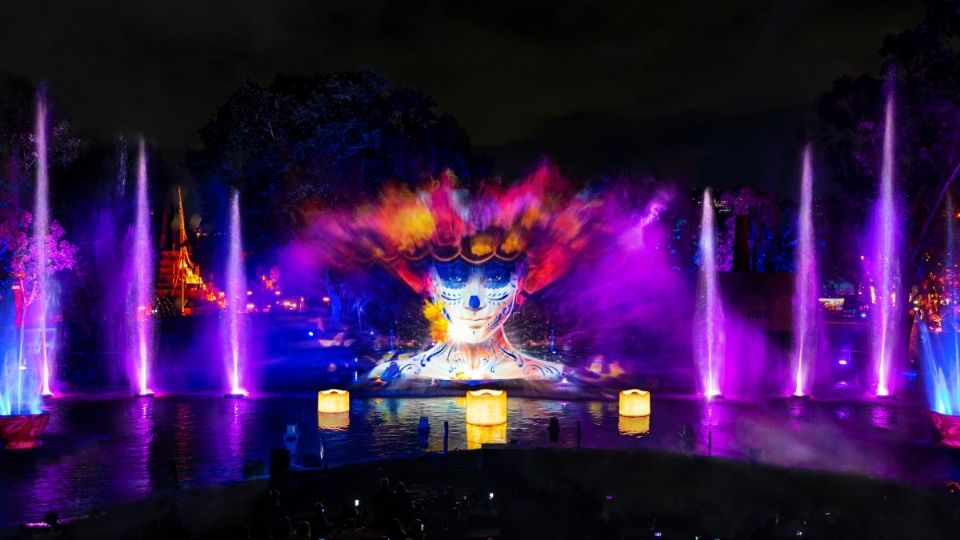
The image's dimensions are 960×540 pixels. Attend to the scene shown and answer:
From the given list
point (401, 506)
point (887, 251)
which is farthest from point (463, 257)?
point (887, 251)

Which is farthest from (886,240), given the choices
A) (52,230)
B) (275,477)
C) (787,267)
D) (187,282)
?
(187,282)

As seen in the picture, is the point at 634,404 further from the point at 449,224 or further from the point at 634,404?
the point at 449,224

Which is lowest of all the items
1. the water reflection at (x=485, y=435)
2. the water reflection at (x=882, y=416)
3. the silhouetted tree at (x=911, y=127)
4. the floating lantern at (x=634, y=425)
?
the water reflection at (x=882, y=416)

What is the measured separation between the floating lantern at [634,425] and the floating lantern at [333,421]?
5.72 m

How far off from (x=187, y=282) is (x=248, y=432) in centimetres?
6222

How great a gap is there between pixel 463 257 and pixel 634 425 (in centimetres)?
853

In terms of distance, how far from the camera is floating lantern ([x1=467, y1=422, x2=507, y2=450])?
16202 millimetres

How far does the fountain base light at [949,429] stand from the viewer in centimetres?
1647

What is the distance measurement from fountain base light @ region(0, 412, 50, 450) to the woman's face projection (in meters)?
11.5

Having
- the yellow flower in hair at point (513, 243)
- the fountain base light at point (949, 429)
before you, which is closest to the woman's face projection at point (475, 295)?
the yellow flower in hair at point (513, 243)

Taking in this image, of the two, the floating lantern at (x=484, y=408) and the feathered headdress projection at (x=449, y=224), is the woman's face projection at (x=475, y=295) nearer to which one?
the feathered headdress projection at (x=449, y=224)

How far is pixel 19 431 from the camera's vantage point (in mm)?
16172

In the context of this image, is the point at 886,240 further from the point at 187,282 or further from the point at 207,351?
the point at 187,282

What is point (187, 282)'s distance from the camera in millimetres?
76188
